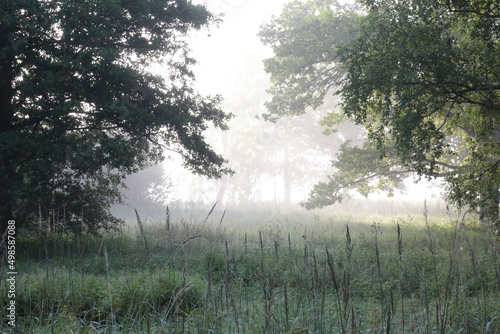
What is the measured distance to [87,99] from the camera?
10.5 metres

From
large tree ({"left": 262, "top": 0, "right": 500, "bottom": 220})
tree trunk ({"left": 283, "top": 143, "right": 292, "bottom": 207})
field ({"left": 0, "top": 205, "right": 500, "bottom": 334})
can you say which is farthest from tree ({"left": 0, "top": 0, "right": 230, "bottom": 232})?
tree trunk ({"left": 283, "top": 143, "right": 292, "bottom": 207})

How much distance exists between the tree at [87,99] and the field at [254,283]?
1544 millimetres

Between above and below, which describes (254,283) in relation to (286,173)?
below

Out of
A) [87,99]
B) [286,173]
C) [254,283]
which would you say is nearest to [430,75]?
[254,283]

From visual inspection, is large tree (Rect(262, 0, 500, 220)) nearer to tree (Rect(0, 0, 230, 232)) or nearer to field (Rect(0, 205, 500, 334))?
field (Rect(0, 205, 500, 334))

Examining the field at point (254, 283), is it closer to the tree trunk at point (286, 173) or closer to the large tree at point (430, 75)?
the large tree at point (430, 75)

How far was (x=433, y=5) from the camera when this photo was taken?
28.1 feet

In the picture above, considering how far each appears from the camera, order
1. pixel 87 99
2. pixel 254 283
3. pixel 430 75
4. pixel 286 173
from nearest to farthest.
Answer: pixel 254 283
pixel 430 75
pixel 87 99
pixel 286 173

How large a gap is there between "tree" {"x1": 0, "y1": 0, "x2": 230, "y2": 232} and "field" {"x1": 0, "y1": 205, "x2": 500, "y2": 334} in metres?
1.54

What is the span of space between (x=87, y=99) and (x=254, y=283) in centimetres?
695

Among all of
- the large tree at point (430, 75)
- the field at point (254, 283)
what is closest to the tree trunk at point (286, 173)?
the field at point (254, 283)

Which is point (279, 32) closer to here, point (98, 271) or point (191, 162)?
point (191, 162)

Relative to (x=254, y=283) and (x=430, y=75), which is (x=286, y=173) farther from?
(x=254, y=283)

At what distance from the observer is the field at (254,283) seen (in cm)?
301
